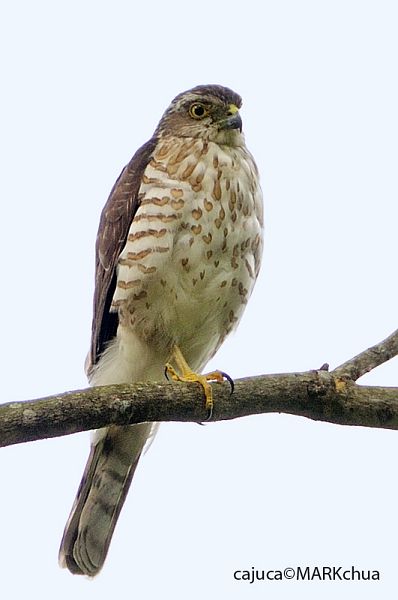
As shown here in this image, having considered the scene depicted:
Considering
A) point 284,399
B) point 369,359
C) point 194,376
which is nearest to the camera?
point 284,399

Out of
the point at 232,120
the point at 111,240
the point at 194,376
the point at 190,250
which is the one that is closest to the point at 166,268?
the point at 190,250

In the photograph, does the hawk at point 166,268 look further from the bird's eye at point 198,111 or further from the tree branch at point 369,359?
the tree branch at point 369,359

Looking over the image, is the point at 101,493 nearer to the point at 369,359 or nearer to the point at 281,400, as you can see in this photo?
the point at 281,400

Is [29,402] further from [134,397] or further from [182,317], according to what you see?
[182,317]

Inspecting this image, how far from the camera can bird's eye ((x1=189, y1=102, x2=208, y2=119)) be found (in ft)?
21.1

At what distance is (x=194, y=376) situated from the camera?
5129 millimetres

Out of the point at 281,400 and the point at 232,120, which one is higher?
the point at 232,120

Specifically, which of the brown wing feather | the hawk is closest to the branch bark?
the hawk

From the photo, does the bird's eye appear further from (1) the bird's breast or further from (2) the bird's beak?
(1) the bird's breast

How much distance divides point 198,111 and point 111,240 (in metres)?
1.14

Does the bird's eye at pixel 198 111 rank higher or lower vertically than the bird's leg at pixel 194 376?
higher

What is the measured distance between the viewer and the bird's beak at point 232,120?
247 inches

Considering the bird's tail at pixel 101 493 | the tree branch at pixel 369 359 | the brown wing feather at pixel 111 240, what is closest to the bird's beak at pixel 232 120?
the brown wing feather at pixel 111 240

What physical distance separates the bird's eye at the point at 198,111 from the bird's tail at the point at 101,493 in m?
2.12
